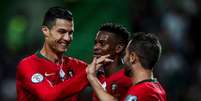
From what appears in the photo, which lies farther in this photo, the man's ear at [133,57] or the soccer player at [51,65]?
the soccer player at [51,65]

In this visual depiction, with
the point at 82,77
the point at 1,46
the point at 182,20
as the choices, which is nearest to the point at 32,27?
the point at 1,46

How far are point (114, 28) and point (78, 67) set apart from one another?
66cm

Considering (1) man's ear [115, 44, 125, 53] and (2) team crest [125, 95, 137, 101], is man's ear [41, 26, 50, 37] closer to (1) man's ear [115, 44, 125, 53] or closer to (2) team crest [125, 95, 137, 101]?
(1) man's ear [115, 44, 125, 53]

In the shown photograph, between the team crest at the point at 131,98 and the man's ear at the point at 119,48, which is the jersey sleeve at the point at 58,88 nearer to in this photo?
the team crest at the point at 131,98

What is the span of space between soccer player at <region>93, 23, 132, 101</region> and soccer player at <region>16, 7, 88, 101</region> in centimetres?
30

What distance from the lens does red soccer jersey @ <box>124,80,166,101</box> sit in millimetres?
6840

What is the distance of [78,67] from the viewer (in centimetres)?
784

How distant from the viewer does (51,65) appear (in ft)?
25.2

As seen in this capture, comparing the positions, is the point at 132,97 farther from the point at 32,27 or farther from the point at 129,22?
the point at 32,27

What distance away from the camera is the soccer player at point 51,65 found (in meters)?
7.38

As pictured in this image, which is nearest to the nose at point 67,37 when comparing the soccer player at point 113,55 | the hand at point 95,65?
the soccer player at point 113,55

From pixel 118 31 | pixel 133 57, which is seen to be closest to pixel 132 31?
pixel 118 31

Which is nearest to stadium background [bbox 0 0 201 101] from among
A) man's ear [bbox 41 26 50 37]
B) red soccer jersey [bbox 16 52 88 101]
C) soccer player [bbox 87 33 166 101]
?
red soccer jersey [bbox 16 52 88 101]

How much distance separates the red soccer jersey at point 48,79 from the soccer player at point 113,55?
30 cm
